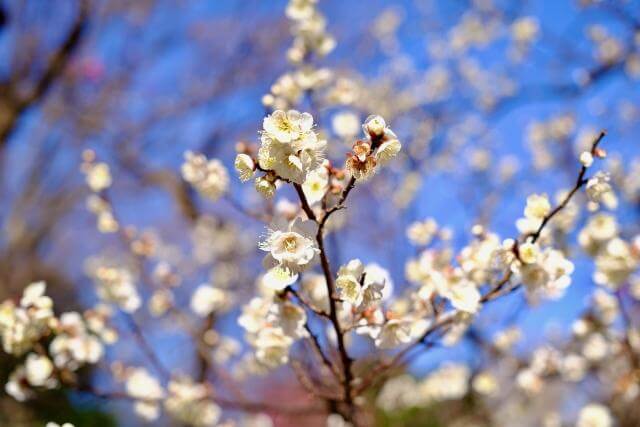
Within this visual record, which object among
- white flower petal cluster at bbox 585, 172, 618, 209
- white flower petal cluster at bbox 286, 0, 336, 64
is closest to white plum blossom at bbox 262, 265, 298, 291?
white flower petal cluster at bbox 585, 172, 618, 209

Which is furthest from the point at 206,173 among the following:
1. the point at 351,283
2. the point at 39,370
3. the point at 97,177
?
the point at 351,283

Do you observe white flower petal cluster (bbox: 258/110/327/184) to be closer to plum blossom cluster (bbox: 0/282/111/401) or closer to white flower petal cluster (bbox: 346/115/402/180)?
white flower petal cluster (bbox: 346/115/402/180)

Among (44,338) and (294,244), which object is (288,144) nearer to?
(294,244)

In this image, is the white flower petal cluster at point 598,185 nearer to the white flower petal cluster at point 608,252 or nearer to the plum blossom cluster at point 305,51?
the white flower petal cluster at point 608,252

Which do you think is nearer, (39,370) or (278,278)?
(278,278)

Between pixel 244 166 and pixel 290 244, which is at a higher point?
pixel 244 166

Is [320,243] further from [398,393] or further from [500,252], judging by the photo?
[398,393]
